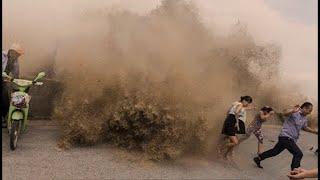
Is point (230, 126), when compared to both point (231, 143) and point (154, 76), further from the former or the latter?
point (154, 76)

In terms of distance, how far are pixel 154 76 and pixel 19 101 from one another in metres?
2.66

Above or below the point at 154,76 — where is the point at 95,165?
below

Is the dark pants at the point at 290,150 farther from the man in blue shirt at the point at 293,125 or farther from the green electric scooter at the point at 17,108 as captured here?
the green electric scooter at the point at 17,108

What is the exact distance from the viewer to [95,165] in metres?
6.92

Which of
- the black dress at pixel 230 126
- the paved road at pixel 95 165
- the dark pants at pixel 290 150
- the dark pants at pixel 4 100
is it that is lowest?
the paved road at pixel 95 165

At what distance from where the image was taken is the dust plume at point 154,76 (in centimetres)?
775

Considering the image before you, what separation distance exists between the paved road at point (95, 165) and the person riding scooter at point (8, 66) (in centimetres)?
49

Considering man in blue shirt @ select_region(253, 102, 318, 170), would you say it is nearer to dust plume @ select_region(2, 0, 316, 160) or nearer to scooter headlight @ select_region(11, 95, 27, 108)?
dust plume @ select_region(2, 0, 316, 160)

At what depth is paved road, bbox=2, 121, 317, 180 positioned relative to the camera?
6.45 metres

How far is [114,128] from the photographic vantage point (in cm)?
792

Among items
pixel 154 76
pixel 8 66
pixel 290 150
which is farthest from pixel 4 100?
pixel 290 150

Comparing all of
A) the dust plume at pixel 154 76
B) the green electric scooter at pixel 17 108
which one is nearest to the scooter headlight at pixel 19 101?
the green electric scooter at pixel 17 108

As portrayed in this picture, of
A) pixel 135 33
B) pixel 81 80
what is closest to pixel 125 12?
pixel 135 33

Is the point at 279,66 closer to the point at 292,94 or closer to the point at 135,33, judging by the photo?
the point at 292,94
